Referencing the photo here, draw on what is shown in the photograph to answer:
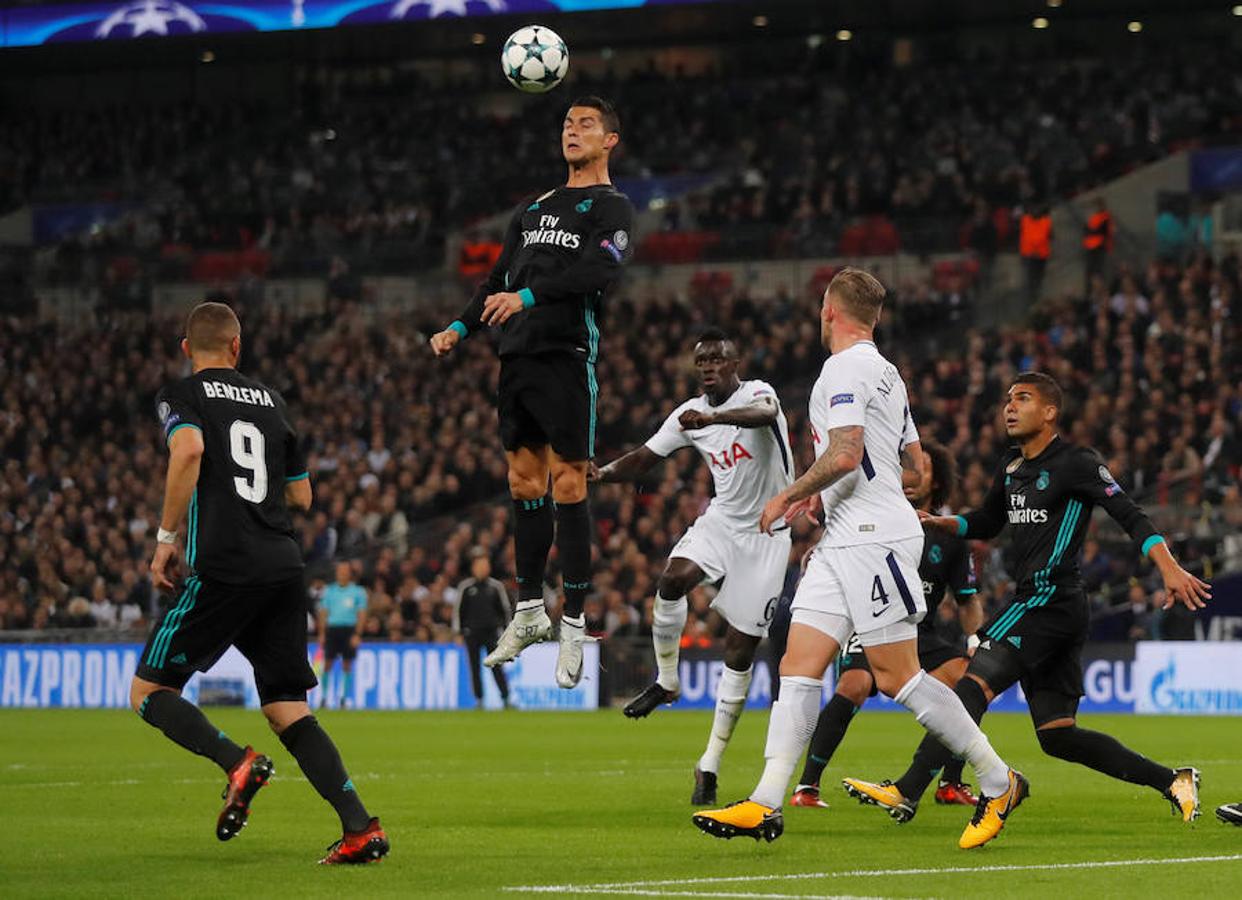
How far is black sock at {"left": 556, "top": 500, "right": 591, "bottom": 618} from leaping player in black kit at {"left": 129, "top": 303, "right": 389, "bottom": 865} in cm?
194

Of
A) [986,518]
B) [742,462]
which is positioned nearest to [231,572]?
[986,518]

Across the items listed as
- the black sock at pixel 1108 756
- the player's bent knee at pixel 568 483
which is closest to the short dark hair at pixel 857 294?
the player's bent knee at pixel 568 483

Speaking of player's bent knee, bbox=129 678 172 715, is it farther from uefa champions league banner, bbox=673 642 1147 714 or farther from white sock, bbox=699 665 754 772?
uefa champions league banner, bbox=673 642 1147 714

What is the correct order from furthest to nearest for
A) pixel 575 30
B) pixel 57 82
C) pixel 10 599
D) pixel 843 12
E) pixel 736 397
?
pixel 57 82 < pixel 575 30 < pixel 843 12 < pixel 10 599 < pixel 736 397

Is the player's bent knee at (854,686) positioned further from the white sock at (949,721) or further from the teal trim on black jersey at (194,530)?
the teal trim on black jersey at (194,530)

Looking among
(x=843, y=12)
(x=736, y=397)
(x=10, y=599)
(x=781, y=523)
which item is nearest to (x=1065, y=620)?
(x=781, y=523)

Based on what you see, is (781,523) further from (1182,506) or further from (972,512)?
(1182,506)

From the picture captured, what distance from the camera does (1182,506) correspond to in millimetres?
26734

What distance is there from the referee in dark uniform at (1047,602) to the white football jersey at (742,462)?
2397mm

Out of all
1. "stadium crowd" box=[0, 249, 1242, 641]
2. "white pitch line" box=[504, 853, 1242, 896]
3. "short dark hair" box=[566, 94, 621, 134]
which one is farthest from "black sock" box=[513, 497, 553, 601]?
"stadium crowd" box=[0, 249, 1242, 641]

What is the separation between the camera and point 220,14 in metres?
38.2

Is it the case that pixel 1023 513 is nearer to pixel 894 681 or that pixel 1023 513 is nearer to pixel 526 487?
pixel 894 681

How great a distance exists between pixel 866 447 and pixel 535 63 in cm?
302

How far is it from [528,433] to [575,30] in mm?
36254
